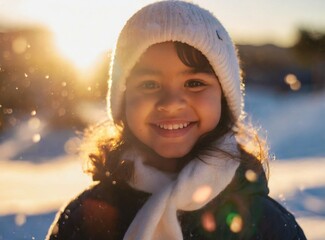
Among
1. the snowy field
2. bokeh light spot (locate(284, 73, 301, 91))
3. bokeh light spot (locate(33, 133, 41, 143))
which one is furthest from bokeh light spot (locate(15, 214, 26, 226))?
bokeh light spot (locate(284, 73, 301, 91))

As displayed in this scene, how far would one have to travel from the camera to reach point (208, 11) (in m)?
2.83

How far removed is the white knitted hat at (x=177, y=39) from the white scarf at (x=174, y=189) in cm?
33

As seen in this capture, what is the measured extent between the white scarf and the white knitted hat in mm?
330

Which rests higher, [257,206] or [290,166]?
[257,206]

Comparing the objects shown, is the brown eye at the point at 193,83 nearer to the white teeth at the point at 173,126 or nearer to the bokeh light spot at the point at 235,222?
the white teeth at the point at 173,126

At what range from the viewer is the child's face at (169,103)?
251 cm

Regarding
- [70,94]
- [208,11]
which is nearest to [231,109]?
[208,11]

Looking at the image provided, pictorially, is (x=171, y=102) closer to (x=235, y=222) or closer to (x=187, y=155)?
(x=187, y=155)

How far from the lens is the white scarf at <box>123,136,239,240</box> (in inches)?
96.2

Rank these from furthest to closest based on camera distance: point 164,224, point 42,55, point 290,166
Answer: point 42,55
point 290,166
point 164,224

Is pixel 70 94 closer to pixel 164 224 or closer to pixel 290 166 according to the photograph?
pixel 290 166

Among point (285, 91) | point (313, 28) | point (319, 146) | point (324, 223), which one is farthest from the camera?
point (313, 28)

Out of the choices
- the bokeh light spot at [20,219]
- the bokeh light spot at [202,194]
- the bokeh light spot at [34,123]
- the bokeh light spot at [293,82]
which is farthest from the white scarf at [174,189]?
the bokeh light spot at [293,82]

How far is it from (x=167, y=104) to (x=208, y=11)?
0.59 m
